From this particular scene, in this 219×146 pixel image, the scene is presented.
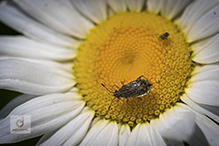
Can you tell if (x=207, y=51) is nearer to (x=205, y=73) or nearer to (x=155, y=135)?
(x=205, y=73)

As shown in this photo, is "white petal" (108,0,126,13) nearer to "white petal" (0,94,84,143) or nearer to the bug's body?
the bug's body

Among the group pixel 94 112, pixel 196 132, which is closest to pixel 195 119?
pixel 196 132

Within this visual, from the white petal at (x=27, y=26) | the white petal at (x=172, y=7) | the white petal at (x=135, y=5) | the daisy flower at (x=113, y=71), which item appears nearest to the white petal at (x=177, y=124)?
the daisy flower at (x=113, y=71)

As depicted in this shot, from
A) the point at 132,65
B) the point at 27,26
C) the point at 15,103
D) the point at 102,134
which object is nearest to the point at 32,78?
the point at 15,103

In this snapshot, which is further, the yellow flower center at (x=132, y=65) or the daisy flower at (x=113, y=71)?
the yellow flower center at (x=132, y=65)

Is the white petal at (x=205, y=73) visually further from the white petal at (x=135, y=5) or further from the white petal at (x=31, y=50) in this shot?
the white petal at (x=31, y=50)

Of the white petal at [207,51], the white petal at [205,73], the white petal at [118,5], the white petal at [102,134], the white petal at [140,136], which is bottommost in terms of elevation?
the white petal at [140,136]

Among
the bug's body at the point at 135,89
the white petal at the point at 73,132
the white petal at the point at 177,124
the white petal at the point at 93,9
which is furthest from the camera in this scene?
the white petal at the point at 93,9

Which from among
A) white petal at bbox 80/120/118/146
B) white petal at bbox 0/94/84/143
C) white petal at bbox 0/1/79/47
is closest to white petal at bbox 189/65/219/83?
white petal at bbox 80/120/118/146
